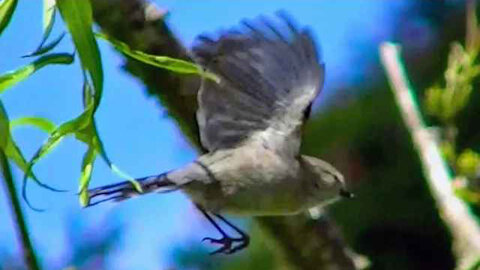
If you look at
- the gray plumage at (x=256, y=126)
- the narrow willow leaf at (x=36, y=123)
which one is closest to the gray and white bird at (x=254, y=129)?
the gray plumage at (x=256, y=126)

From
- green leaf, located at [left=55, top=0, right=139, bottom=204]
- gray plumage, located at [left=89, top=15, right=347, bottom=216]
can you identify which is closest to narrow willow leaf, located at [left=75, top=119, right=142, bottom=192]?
green leaf, located at [left=55, top=0, right=139, bottom=204]

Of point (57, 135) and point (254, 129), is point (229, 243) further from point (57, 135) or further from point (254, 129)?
point (57, 135)

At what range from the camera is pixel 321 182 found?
22.5 inches

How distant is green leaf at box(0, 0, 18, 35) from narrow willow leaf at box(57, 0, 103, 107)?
1 centimetres

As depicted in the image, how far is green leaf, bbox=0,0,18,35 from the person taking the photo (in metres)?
0.33

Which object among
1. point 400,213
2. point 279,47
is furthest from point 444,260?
point 279,47

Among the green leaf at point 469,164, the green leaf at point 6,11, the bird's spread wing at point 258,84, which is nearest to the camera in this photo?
the green leaf at point 6,11

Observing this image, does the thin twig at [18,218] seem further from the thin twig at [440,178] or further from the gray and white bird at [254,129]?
the thin twig at [440,178]

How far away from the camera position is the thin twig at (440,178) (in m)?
0.68

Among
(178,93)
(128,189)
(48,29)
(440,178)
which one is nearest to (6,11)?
(48,29)

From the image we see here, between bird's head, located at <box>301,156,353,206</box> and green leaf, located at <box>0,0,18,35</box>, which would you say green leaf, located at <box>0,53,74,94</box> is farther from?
bird's head, located at <box>301,156,353,206</box>

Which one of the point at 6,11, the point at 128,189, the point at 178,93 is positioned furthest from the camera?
the point at 178,93

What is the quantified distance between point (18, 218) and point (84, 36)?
0.18ft

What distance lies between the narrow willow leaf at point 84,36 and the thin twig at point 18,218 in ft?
0.10
